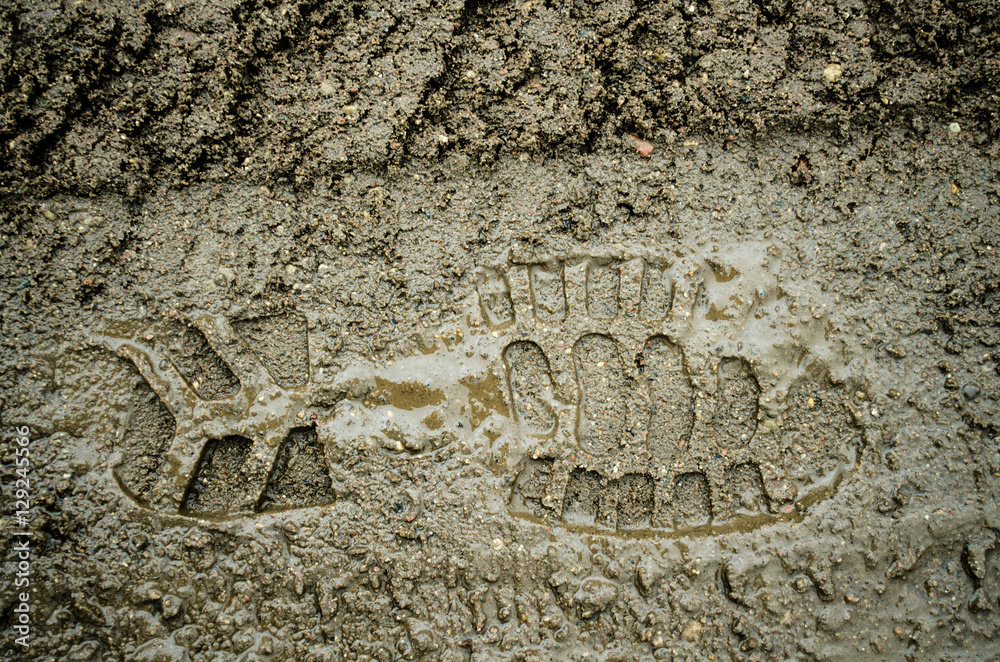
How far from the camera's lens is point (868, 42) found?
5.11 feet

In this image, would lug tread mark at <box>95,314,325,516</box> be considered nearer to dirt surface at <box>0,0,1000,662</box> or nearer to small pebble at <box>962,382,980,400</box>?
dirt surface at <box>0,0,1000,662</box>

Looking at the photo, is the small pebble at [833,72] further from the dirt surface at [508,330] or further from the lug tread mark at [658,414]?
the lug tread mark at [658,414]

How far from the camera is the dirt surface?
1.48 metres

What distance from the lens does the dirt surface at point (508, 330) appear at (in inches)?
58.3

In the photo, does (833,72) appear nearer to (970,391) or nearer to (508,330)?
(970,391)

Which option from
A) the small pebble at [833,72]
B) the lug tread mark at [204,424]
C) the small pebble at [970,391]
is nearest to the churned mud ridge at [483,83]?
the small pebble at [833,72]

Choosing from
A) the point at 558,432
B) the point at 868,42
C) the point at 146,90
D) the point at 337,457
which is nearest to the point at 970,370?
the point at 868,42

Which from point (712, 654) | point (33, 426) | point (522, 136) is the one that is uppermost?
point (522, 136)

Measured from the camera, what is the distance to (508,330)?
1.57 meters

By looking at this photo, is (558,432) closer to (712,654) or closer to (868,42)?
(712,654)

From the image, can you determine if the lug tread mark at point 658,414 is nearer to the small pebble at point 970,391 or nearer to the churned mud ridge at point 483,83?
the small pebble at point 970,391

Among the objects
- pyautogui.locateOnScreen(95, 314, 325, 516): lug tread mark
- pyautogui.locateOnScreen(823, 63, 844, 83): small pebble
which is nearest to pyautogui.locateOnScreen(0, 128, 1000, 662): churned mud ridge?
pyautogui.locateOnScreen(95, 314, 325, 516): lug tread mark

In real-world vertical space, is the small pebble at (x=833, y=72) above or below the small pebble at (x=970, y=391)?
above

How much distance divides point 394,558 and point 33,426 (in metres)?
1.02
